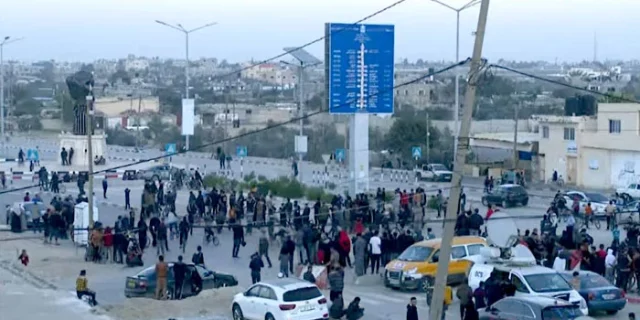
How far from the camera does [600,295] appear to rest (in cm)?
2205

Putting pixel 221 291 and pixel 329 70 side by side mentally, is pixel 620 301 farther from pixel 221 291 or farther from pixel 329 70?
pixel 329 70

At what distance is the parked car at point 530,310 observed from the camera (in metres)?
19.1

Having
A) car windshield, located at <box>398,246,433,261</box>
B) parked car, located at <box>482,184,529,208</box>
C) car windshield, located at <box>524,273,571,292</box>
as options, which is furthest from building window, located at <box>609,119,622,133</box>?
car windshield, located at <box>524,273,571,292</box>

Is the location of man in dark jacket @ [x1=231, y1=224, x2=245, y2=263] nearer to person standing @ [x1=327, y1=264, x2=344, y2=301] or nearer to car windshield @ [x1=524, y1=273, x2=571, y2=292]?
person standing @ [x1=327, y1=264, x2=344, y2=301]

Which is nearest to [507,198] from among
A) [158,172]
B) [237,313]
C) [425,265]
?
[158,172]

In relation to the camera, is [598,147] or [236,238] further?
[598,147]

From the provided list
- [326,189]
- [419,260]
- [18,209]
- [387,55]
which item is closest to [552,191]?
[326,189]

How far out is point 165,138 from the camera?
315 feet

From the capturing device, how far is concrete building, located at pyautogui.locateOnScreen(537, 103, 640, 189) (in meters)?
50.5

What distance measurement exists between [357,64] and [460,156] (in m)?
25.9

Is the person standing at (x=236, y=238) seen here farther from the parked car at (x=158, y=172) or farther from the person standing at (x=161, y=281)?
the parked car at (x=158, y=172)

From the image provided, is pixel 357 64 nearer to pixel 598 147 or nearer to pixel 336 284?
pixel 598 147

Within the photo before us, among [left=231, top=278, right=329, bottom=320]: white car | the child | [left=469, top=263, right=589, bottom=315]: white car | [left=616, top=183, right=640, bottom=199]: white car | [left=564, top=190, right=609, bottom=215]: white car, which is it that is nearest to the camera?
[left=231, top=278, right=329, bottom=320]: white car

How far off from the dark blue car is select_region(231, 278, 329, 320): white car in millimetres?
4625
